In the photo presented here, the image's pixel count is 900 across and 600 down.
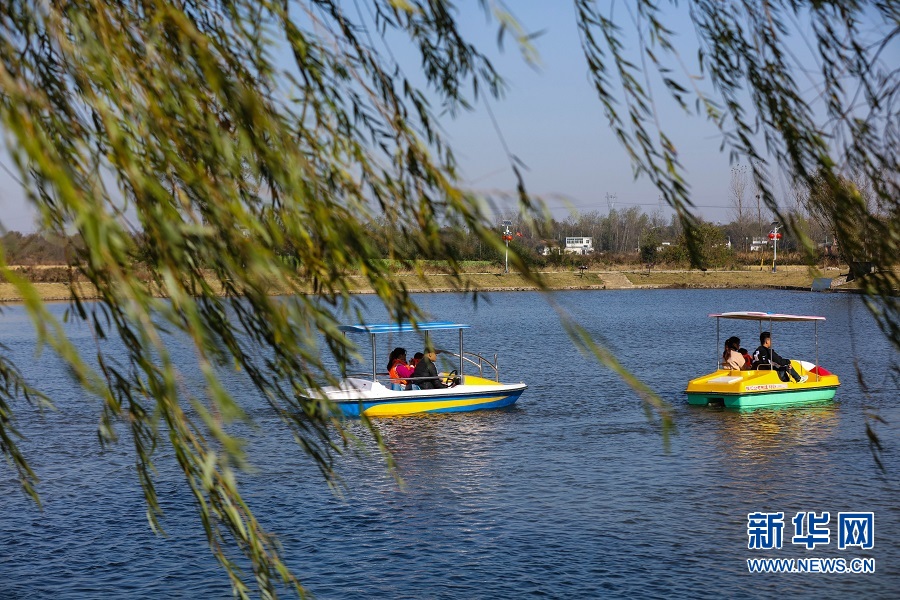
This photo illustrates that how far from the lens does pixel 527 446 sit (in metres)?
21.9

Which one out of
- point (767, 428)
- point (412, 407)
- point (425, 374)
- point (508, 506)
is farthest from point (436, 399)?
point (508, 506)

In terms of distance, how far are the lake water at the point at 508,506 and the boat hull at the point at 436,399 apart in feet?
1.41

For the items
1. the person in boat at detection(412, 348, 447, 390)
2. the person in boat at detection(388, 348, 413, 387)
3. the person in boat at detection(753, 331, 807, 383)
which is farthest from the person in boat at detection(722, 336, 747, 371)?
the person in boat at detection(388, 348, 413, 387)

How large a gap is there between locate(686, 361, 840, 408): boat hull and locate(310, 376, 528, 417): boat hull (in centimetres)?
465

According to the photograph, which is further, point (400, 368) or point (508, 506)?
point (400, 368)

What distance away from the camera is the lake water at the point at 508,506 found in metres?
13.4

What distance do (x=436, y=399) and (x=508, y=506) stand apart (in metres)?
8.97

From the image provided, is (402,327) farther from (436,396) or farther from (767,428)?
(436,396)

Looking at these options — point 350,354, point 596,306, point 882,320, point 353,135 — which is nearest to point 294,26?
point 353,135

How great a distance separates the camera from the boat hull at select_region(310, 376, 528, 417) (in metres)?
25.0

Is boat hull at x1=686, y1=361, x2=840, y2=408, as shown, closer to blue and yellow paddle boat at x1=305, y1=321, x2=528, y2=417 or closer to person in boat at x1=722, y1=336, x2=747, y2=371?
person in boat at x1=722, y1=336, x2=747, y2=371

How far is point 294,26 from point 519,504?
13296 mm

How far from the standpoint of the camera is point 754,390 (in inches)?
1010

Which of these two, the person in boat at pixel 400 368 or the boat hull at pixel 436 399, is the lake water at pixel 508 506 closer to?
the boat hull at pixel 436 399
